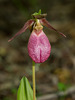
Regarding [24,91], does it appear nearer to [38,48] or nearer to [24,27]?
[38,48]

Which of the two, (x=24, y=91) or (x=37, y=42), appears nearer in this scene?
(x=37, y=42)

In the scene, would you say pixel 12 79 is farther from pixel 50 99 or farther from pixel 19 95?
pixel 19 95

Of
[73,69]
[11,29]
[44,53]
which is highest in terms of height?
[44,53]

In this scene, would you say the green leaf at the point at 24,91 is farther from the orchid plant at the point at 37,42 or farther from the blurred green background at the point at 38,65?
the blurred green background at the point at 38,65

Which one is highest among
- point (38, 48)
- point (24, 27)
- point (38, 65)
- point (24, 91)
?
point (24, 27)

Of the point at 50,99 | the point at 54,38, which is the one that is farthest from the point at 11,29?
the point at 50,99

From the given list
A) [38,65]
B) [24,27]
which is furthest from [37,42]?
[38,65]

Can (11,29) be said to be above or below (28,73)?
above

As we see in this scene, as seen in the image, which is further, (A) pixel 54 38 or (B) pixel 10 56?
(A) pixel 54 38
